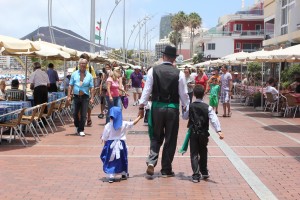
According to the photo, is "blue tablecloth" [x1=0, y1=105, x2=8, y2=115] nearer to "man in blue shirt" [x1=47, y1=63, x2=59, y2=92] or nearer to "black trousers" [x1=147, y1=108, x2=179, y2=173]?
"black trousers" [x1=147, y1=108, x2=179, y2=173]

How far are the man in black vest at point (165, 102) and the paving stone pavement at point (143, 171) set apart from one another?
0.35 m

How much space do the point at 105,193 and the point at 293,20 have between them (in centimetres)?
2614

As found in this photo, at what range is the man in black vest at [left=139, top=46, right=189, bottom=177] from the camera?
7328mm

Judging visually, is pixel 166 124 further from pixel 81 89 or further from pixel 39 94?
pixel 39 94

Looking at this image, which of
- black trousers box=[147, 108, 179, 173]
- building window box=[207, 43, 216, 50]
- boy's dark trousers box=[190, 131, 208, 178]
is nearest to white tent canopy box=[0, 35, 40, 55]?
black trousers box=[147, 108, 179, 173]

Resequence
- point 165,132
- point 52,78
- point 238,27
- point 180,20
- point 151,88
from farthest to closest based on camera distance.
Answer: point 180,20
point 238,27
point 52,78
point 165,132
point 151,88

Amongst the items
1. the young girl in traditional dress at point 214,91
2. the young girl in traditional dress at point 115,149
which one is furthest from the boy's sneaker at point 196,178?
the young girl in traditional dress at point 214,91

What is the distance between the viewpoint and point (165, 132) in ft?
24.6

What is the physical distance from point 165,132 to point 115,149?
81cm

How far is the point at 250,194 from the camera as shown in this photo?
6.55m

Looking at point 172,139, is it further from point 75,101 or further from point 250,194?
point 75,101

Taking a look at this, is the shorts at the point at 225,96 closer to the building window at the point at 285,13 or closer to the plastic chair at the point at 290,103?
the plastic chair at the point at 290,103

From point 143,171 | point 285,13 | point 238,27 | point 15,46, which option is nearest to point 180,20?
point 238,27

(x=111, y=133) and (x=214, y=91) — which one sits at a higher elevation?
(x=214, y=91)
